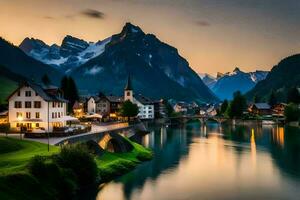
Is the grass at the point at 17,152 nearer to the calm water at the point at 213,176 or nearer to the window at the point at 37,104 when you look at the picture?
the calm water at the point at 213,176

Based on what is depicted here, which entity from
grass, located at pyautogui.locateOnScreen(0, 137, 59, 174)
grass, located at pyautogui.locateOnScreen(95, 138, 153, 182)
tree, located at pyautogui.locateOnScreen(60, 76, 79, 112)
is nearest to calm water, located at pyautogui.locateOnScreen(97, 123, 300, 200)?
grass, located at pyautogui.locateOnScreen(95, 138, 153, 182)

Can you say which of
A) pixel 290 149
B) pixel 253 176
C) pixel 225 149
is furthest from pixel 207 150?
pixel 253 176

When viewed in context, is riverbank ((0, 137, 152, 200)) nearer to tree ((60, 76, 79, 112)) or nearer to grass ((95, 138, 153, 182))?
grass ((95, 138, 153, 182))

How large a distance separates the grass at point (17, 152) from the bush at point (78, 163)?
9.31ft

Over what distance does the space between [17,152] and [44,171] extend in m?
13.3

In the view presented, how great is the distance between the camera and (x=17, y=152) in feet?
212

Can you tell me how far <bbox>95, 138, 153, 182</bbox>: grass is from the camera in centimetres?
7111

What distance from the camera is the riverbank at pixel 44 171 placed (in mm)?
48500

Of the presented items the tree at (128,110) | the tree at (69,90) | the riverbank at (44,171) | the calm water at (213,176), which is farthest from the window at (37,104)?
the tree at (128,110)

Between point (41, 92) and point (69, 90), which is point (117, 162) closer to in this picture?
point (41, 92)

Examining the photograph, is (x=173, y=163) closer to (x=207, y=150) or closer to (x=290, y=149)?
(x=207, y=150)

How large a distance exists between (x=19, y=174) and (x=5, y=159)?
977 centimetres

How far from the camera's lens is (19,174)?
49.7m

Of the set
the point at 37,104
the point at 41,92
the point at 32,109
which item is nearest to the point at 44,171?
the point at 37,104
